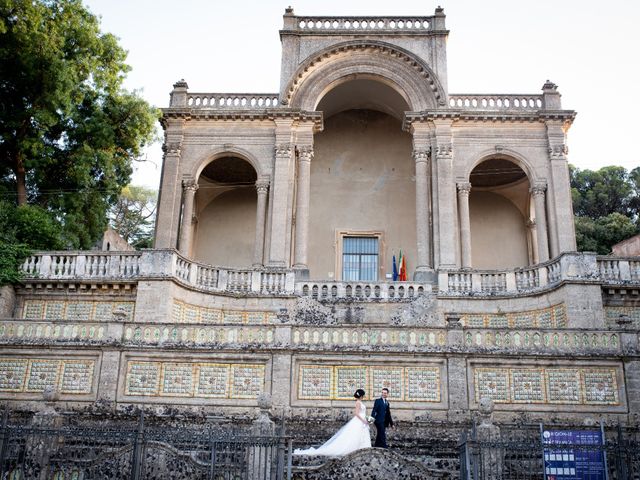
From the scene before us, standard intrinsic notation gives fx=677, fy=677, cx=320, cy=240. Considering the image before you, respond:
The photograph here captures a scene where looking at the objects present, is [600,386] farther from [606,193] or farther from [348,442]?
[606,193]

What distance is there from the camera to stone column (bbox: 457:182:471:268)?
24.9 m

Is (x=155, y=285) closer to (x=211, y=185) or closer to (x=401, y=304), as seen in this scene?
(x=401, y=304)

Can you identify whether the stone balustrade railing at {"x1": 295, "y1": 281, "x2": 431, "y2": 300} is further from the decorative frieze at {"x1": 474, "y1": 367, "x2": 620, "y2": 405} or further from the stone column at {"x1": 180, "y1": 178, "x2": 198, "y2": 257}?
the decorative frieze at {"x1": 474, "y1": 367, "x2": 620, "y2": 405}

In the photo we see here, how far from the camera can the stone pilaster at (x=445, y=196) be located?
79.3ft

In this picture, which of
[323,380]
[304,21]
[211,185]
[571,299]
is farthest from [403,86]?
[323,380]

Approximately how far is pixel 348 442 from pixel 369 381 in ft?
11.0

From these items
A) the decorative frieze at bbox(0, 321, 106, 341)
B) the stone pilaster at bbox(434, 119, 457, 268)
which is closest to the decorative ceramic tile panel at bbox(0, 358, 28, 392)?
the decorative frieze at bbox(0, 321, 106, 341)

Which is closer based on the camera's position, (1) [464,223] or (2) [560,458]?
(2) [560,458]

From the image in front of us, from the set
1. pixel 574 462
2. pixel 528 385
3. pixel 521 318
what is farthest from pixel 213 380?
pixel 521 318

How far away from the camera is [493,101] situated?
26.9 metres

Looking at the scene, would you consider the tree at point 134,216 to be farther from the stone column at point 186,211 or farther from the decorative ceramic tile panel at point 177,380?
the decorative ceramic tile panel at point 177,380

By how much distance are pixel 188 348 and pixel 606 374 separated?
29.1 feet

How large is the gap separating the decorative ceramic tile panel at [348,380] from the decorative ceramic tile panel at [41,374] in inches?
245

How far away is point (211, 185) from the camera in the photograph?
30062 mm
